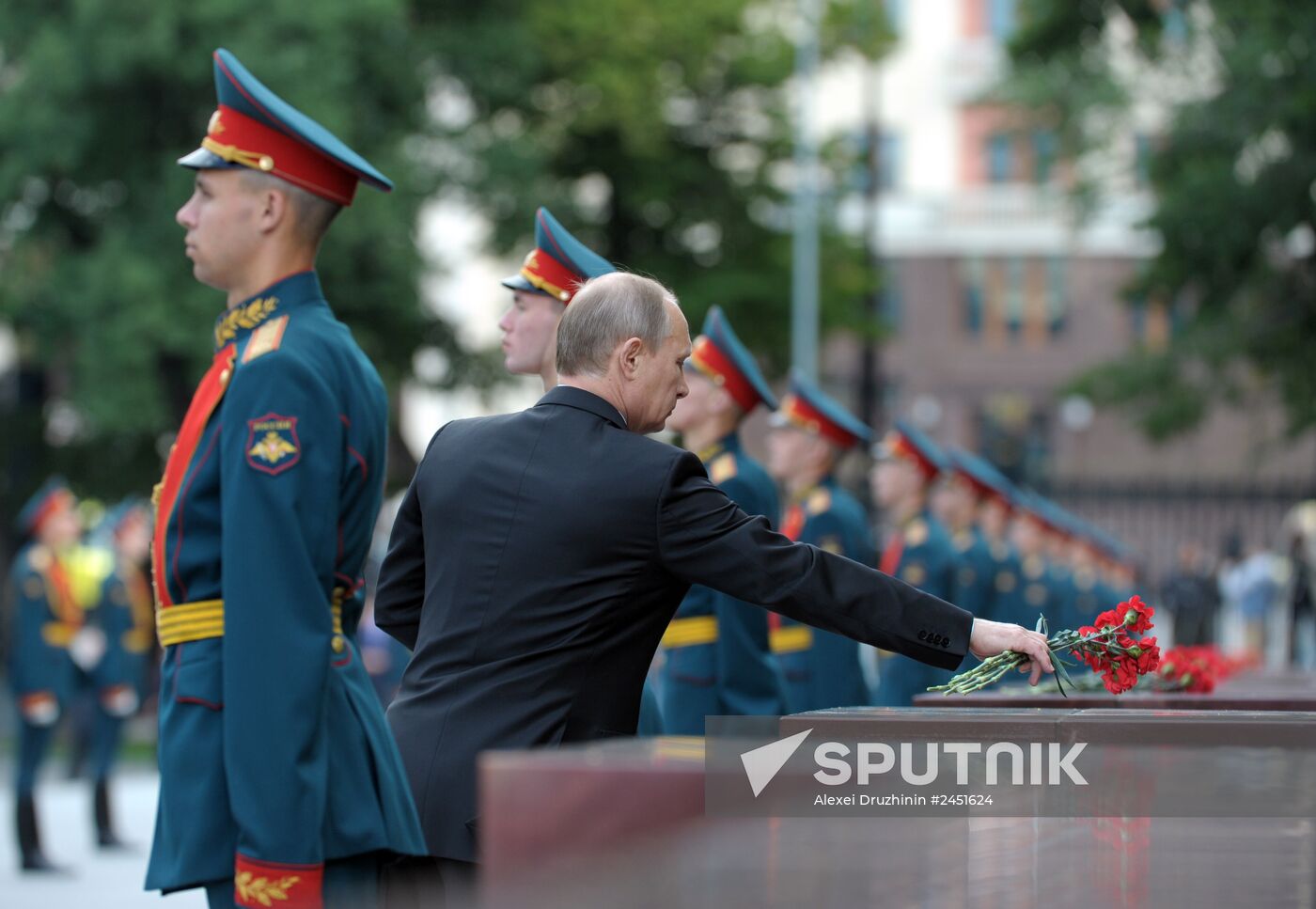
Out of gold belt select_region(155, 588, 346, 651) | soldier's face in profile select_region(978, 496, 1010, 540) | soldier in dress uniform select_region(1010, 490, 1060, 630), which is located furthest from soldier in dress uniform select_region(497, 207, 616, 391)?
soldier's face in profile select_region(978, 496, 1010, 540)

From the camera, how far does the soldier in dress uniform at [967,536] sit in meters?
13.8

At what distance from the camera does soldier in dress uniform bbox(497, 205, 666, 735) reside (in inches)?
214

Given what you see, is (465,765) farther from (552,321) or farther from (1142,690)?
(1142,690)

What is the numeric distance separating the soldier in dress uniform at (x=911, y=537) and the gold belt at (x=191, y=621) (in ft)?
20.7

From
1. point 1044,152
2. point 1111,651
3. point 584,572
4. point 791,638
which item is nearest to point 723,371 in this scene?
point 791,638

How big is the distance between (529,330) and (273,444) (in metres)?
1.66

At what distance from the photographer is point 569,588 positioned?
3693 millimetres

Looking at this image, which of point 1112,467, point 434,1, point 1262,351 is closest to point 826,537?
point 1262,351

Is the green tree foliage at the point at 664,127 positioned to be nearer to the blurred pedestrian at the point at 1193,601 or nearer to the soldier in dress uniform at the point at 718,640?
the blurred pedestrian at the point at 1193,601

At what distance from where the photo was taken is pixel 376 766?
12.5ft

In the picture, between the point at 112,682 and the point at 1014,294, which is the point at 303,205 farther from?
the point at 1014,294

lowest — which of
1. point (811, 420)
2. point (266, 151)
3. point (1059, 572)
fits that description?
point (1059, 572)

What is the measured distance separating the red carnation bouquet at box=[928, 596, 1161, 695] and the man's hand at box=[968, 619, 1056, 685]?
0.16m

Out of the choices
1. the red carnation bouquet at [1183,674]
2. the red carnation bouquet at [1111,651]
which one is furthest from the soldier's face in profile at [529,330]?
the red carnation bouquet at [1183,674]
